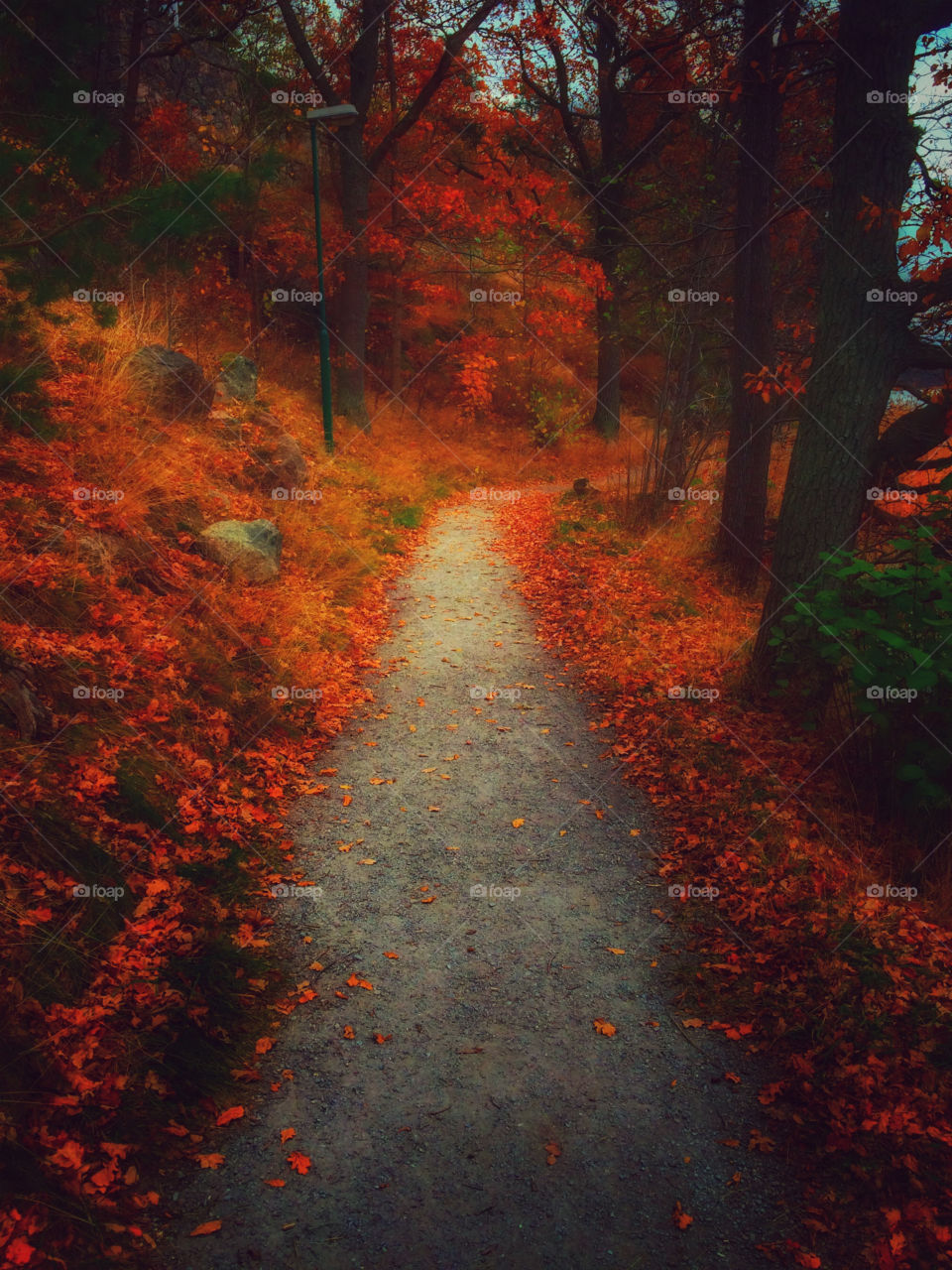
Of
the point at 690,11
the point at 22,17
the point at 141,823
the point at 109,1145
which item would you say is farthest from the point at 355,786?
the point at 690,11

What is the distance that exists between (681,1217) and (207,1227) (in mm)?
1849

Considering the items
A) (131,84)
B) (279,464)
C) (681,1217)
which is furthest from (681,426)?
(131,84)

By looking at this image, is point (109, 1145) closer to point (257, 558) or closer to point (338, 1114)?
point (338, 1114)

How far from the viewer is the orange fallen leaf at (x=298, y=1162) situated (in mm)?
2922

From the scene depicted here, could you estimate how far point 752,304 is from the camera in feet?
30.1

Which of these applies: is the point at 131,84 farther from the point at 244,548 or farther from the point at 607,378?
the point at 607,378

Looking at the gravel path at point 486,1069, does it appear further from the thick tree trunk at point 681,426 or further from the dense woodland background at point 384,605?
the thick tree trunk at point 681,426

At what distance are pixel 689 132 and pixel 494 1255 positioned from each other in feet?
63.5

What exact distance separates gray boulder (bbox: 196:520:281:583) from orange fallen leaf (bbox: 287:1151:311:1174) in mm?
5913

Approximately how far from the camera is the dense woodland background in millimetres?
3141

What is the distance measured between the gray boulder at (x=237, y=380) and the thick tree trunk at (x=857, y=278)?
9107 mm

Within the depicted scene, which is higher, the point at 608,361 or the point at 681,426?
the point at 608,361

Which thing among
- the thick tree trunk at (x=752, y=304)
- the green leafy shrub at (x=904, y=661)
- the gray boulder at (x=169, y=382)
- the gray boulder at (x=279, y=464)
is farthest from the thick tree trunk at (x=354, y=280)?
the green leafy shrub at (x=904, y=661)

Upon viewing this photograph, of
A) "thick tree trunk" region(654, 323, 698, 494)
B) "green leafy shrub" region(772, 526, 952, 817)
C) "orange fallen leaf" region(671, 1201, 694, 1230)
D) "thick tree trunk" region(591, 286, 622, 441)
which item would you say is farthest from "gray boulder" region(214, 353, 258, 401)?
"orange fallen leaf" region(671, 1201, 694, 1230)
